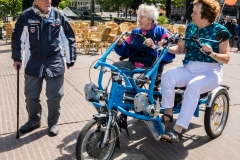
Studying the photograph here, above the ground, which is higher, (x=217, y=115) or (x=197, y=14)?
(x=197, y=14)

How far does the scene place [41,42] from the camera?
3.87 meters

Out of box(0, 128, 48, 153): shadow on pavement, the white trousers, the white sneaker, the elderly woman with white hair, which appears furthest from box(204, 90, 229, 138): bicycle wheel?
box(0, 128, 48, 153): shadow on pavement

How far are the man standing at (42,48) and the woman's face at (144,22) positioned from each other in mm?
934

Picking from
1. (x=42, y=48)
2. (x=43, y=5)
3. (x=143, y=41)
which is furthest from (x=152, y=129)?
(x=43, y=5)

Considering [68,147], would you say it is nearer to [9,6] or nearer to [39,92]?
[39,92]

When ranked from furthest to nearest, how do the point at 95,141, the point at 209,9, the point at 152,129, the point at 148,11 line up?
the point at 148,11
the point at 209,9
the point at 152,129
the point at 95,141

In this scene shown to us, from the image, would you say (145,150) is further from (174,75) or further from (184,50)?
(184,50)

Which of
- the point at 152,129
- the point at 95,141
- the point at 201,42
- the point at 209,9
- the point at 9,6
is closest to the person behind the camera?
the point at 95,141

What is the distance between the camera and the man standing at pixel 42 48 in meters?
3.83

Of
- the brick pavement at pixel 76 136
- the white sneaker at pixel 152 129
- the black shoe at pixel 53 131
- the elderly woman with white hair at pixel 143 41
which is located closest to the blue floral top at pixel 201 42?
the elderly woman with white hair at pixel 143 41

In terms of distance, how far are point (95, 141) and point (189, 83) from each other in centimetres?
130

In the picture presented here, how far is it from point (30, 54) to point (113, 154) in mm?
1646

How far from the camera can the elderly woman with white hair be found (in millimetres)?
4043

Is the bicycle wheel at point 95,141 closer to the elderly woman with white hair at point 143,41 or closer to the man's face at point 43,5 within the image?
the elderly woman with white hair at point 143,41
